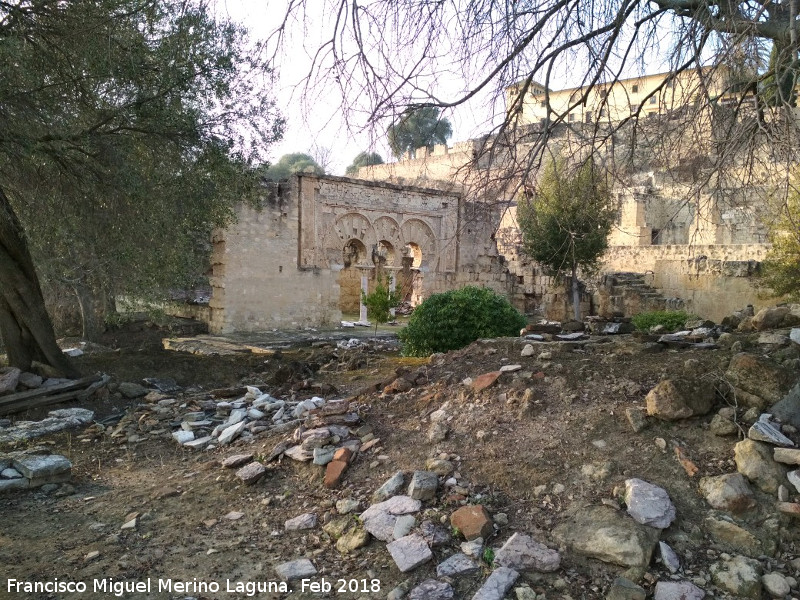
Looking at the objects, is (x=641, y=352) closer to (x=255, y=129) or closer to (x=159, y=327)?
(x=255, y=129)

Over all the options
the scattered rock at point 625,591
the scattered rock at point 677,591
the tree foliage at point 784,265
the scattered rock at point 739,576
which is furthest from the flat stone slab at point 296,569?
the tree foliage at point 784,265

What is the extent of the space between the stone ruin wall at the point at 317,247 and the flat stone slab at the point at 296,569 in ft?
35.5

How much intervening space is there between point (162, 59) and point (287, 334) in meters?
9.36

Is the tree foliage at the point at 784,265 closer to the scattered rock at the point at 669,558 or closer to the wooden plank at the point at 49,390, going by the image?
the scattered rock at the point at 669,558

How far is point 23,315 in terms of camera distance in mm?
7398

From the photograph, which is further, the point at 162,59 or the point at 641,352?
the point at 162,59

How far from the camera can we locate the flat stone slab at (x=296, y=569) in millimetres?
3084

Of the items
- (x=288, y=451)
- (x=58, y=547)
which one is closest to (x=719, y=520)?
(x=288, y=451)

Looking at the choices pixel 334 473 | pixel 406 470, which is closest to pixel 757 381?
pixel 406 470

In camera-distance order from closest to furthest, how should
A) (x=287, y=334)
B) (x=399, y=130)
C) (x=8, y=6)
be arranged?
(x=399, y=130)
(x=8, y=6)
(x=287, y=334)

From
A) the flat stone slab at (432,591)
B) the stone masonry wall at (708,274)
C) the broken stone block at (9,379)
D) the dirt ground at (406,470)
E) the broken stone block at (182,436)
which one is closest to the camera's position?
the flat stone slab at (432,591)

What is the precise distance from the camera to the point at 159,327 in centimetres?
1535

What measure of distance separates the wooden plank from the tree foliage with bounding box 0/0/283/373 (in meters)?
0.47

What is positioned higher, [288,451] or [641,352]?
[641,352]
